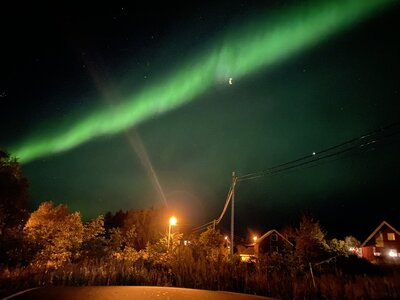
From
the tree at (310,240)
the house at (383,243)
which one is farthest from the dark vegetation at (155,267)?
the house at (383,243)

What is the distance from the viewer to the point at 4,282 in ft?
34.5

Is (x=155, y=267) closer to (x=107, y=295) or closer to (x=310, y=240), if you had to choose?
(x=107, y=295)

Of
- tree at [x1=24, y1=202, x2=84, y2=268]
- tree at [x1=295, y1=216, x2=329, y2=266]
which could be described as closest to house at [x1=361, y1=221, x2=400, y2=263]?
tree at [x1=295, y1=216, x2=329, y2=266]

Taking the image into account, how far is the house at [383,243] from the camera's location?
56.0 m

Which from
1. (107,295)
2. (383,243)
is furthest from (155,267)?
(383,243)

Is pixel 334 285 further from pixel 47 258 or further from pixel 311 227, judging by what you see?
pixel 311 227

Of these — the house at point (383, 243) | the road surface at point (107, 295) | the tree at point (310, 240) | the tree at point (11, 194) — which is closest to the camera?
the road surface at point (107, 295)

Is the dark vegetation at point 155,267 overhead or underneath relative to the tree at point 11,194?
underneath

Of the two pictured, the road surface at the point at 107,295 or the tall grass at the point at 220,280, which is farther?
the tall grass at the point at 220,280

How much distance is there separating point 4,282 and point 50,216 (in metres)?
48.3

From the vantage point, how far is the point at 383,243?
57.5m

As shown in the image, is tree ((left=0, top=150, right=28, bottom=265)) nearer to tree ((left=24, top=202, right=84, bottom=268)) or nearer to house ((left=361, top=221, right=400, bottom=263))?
tree ((left=24, top=202, right=84, bottom=268))

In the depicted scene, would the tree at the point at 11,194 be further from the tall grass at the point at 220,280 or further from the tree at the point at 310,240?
the tree at the point at 310,240

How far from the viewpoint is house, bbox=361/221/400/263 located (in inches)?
2204
